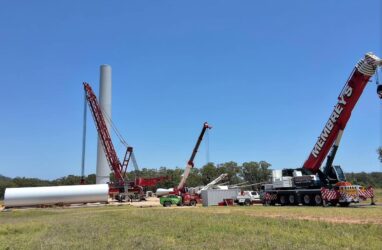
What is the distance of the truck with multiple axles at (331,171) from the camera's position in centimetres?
3703

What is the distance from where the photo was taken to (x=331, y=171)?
40531 millimetres

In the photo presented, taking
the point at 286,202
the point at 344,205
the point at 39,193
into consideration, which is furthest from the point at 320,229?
the point at 39,193

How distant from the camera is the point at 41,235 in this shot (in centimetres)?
2038

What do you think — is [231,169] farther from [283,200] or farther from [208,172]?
[283,200]

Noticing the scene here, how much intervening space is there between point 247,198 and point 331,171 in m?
14.4

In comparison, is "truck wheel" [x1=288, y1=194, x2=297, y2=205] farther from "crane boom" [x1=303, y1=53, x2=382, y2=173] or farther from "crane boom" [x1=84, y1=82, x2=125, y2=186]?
"crane boom" [x1=84, y1=82, x2=125, y2=186]

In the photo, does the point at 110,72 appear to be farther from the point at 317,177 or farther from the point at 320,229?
the point at 320,229

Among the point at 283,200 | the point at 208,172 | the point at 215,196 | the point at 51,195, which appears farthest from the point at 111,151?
the point at 208,172

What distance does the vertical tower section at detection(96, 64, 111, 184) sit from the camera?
100 metres

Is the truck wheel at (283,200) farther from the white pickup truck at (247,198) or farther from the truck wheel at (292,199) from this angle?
the white pickup truck at (247,198)

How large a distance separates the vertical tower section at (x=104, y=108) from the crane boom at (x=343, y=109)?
64.3 meters

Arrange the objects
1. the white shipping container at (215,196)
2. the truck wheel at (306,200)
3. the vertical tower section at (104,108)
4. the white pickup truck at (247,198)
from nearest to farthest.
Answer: the truck wheel at (306,200) < the white pickup truck at (247,198) < the white shipping container at (215,196) < the vertical tower section at (104,108)

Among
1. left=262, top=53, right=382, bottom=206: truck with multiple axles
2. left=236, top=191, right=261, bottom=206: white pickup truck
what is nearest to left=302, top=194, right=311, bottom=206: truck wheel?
left=262, top=53, right=382, bottom=206: truck with multiple axles

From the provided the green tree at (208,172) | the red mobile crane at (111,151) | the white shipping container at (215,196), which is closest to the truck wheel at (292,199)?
the white shipping container at (215,196)
